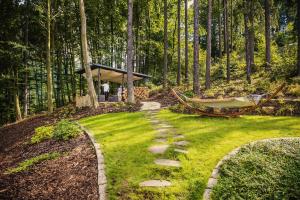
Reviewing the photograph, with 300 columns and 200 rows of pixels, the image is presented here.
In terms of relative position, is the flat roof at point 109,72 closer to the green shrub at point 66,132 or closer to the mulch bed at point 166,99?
the mulch bed at point 166,99

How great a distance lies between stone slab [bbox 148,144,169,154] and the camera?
24.0 ft

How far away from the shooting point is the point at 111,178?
20.0ft

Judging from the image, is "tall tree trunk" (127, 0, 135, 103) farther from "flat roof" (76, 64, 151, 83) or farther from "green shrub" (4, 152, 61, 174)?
"green shrub" (4, 152, 61, 174)

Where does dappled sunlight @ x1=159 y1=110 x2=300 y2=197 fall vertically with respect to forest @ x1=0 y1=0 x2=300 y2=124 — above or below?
below

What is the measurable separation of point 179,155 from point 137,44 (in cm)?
2936

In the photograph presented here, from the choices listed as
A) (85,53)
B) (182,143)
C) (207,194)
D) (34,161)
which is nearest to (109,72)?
(85,53)

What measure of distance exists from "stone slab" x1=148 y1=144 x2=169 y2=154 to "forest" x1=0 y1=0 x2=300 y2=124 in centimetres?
966

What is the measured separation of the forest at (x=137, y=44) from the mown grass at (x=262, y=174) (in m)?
9.25

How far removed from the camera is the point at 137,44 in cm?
3516

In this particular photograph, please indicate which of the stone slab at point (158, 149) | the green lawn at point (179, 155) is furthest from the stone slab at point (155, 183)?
the stone slab at point (158, 149)

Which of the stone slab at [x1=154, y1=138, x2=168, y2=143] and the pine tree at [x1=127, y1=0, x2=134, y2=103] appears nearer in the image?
the stone slab at [x1=154, y1=138, x2=168, y2=143]

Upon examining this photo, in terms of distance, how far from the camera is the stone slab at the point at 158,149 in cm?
733

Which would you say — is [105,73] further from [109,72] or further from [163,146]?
[163,146]

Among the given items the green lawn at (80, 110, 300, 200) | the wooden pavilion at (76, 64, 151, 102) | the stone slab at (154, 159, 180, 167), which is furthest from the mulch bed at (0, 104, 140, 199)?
the wooden pavilion at (76, 64, 151, 102)
